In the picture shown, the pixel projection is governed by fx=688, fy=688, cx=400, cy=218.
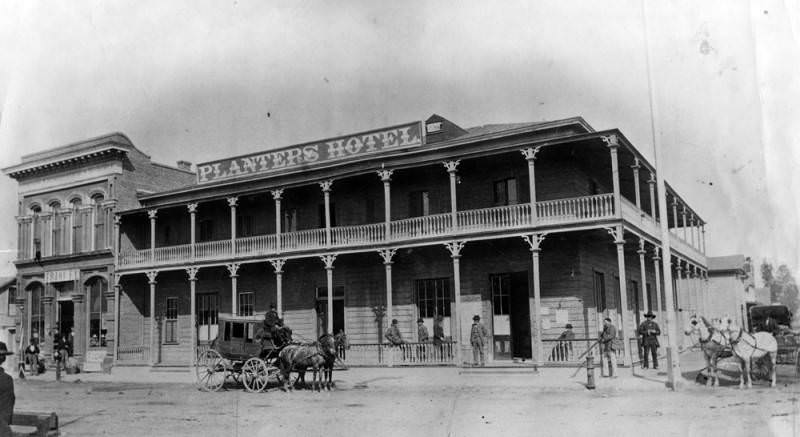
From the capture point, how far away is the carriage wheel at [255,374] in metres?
16.6

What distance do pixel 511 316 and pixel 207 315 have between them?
44.3 feet

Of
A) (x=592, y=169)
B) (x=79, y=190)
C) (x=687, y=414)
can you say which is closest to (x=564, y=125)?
(x=592, y=169)

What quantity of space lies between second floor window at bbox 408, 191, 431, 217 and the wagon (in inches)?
313

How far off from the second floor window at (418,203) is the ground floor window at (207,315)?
9882 mm

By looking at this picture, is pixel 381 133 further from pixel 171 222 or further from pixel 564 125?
pixel 171 222

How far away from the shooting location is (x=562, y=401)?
1279 cm

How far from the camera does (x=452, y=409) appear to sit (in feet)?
41.4

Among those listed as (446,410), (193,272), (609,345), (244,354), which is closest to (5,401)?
(446,410)

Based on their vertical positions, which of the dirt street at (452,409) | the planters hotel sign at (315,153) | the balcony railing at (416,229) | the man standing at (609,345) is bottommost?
the dirt street at (452,409)

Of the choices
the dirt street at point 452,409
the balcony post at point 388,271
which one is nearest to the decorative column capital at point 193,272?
the balcony post at point 388,271

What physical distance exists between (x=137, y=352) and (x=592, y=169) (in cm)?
1991

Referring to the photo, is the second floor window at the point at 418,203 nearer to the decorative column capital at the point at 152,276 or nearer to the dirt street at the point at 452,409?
the dirt street at the point at 452,409

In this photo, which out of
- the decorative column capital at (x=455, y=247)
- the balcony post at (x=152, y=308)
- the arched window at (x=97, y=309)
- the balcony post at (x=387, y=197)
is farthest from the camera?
the arched window at (x=97, y=309)

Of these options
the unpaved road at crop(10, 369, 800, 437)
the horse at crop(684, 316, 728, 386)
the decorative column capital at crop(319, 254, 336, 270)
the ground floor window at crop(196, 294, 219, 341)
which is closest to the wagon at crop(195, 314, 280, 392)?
the unpaved road at crop(10, 369, 800, 437)
